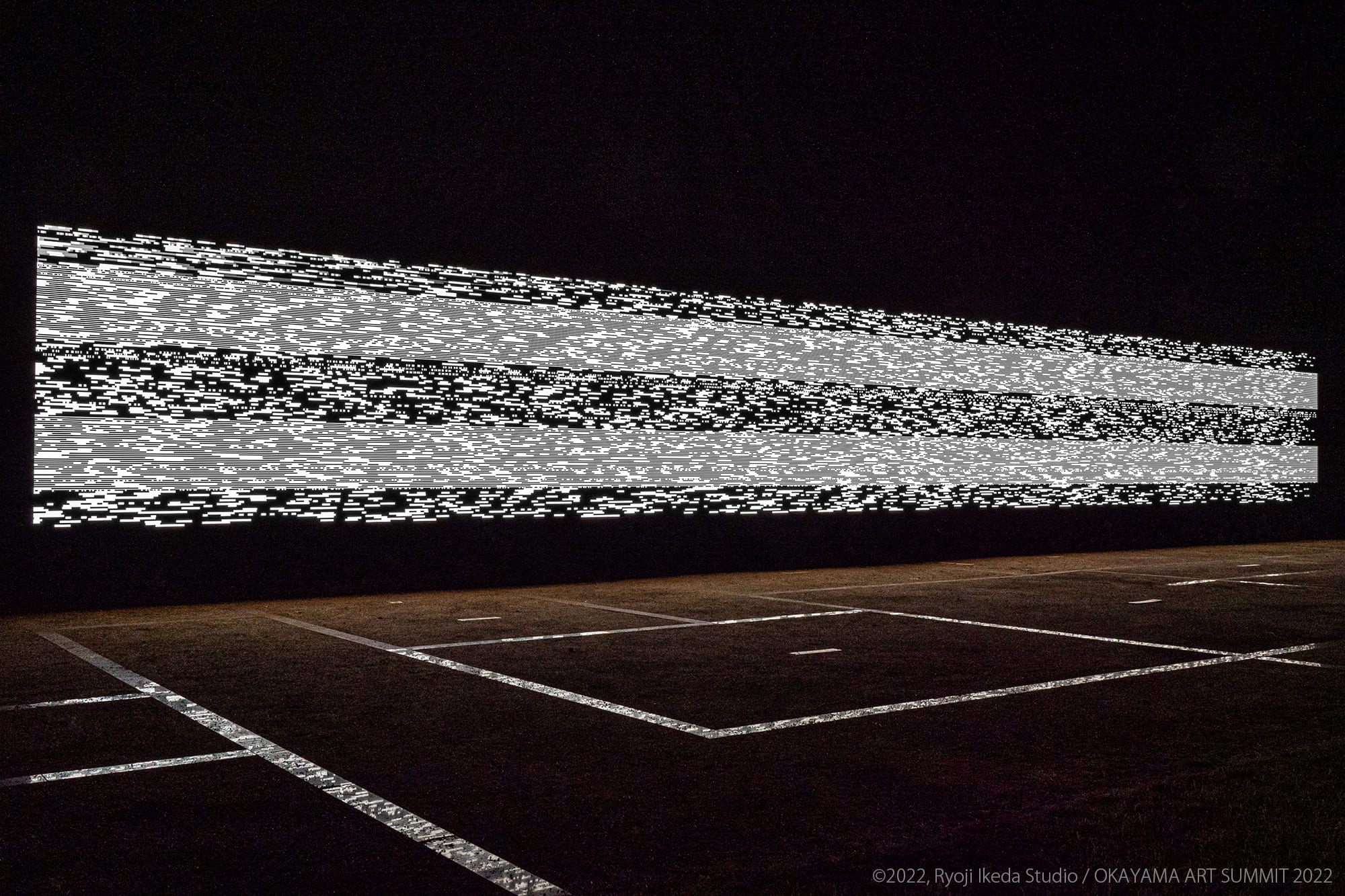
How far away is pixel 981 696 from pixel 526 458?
8.09 metres

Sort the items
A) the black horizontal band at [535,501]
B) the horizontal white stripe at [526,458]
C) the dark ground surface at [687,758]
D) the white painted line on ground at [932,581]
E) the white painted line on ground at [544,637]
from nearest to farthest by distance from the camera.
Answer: the dark ground surface at [687,758], the white painted line on ground at [544,637], the horizontal white stripe at [526,458], the black horizontal band at [535,501], the white painted line on ground at [932,581]

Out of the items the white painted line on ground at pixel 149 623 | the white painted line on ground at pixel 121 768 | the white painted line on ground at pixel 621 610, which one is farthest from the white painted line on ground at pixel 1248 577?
the white painted line on ground at pixel 121 768

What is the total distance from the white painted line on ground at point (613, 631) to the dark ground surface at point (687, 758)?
7.0 inches

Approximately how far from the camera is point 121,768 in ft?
16.4

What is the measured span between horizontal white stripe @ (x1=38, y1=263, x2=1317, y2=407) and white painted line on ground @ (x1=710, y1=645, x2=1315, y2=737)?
8.32m

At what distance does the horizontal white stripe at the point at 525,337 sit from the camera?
11289 millimetres

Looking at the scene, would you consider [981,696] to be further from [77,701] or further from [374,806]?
[77,701]

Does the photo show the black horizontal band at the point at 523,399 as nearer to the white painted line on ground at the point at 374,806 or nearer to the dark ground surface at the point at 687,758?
the dark ground surface at the point at 687,758

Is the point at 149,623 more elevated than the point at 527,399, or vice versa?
the point at 527,399

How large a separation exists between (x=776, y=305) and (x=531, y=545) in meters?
5.13

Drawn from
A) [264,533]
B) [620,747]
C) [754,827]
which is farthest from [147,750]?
[264,533]

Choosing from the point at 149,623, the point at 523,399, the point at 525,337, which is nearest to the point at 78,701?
the point at 149,623

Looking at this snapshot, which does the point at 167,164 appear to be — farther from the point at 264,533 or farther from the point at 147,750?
the point at 147,750

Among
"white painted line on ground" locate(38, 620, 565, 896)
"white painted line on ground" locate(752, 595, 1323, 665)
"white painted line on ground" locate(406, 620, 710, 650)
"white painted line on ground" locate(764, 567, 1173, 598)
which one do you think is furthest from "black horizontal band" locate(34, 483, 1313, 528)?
"white painted line on ground" locate(38, 620, 565, 896)
